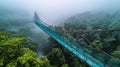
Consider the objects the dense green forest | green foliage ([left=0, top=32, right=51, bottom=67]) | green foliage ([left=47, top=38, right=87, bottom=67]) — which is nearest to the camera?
green foliage ([left=0, top=32, right=51, bottom=67])

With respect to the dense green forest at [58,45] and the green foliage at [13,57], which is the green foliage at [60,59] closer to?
the dense green forest at [58,45]

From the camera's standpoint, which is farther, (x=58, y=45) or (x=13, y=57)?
(x=58, y=45)

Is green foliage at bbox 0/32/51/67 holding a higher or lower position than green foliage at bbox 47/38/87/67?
higher

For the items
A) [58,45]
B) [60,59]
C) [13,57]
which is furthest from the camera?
[58,45]

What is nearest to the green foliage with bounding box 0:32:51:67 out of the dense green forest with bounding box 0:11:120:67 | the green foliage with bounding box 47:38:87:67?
the dense green forest with bounding box 0:11:120:67

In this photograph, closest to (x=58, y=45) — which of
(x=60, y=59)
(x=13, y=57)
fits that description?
(x=60, y=59)

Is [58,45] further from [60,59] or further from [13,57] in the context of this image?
[13,57]

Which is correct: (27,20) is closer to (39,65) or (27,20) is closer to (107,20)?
(107,20)

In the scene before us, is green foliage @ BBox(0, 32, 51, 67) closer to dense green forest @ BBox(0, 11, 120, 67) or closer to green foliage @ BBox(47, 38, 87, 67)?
dense green forest @ BBox(0, 11, 120, 67)
